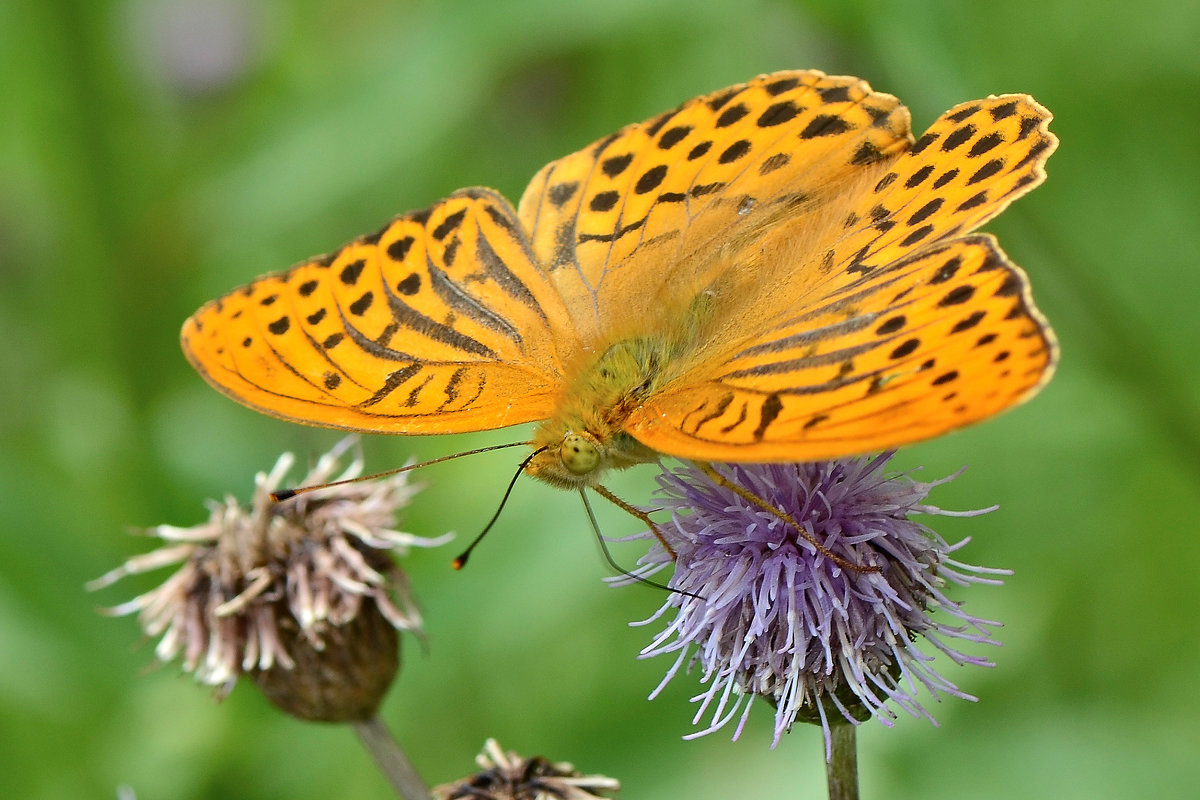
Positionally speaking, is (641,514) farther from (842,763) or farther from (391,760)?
(391,760)

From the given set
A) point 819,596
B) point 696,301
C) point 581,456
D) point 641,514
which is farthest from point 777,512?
point 696,301

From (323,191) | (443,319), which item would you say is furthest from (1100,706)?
(323,191)

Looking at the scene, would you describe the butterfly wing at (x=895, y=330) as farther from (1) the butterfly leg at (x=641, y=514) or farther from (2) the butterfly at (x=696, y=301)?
(1) the butterfly leg at (x=641, y=514)

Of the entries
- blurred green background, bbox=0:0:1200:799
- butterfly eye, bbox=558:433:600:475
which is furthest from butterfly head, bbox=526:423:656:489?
blurred green background, bbox=0:0:1200:799

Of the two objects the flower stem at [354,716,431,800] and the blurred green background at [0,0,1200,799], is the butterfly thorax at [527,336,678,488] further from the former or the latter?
the blurred green background at [0,0,1200,799]

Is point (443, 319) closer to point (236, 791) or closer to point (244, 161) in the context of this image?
point (236, 791)

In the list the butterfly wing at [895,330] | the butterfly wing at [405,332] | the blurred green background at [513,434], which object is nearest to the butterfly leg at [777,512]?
the butterfly wing at [895,330]
